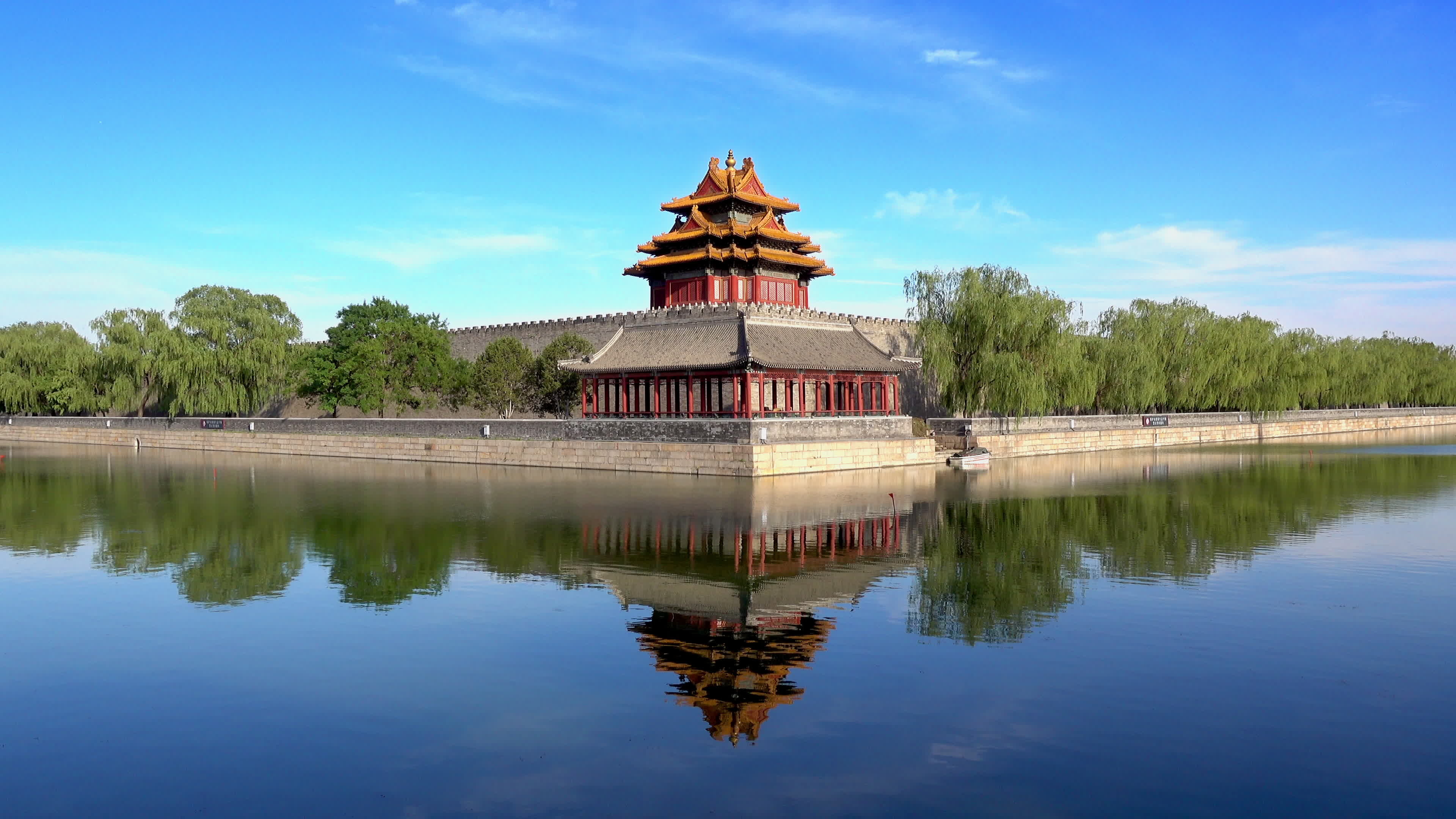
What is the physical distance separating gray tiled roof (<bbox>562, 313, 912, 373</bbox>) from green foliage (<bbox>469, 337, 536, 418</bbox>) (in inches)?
143

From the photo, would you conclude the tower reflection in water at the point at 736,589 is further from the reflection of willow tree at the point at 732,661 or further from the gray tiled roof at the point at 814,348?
the gray tiled roof at the point at 814,348

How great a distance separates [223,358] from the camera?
169 feet

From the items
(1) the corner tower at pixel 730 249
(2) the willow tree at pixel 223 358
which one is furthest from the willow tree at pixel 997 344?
(2) the willow tree at pixel 223 358

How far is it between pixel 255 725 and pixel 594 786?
3.42m

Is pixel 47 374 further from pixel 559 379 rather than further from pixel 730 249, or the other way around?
pixel 730 249

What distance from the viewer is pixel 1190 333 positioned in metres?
53.5

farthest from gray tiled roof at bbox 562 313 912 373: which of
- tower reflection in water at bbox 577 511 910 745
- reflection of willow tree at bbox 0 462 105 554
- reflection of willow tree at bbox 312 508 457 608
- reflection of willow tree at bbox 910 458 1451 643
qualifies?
reflection of willow tree at bbox 0 462 105 554

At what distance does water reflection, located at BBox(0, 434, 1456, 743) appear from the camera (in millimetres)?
13141

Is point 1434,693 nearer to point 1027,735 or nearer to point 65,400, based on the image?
point 1027,735

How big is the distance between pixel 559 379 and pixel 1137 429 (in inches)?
1066

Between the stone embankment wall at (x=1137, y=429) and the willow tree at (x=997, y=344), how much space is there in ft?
3.46

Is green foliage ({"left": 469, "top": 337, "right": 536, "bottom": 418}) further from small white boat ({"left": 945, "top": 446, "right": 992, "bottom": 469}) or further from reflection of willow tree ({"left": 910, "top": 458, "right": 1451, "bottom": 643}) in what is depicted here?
reflection of willow tree ({"left": 910, "top": 458, "right": 1451, "bottom": 643})

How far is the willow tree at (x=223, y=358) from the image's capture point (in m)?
51.5

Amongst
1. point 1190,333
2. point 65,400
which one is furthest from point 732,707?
point 65,400
